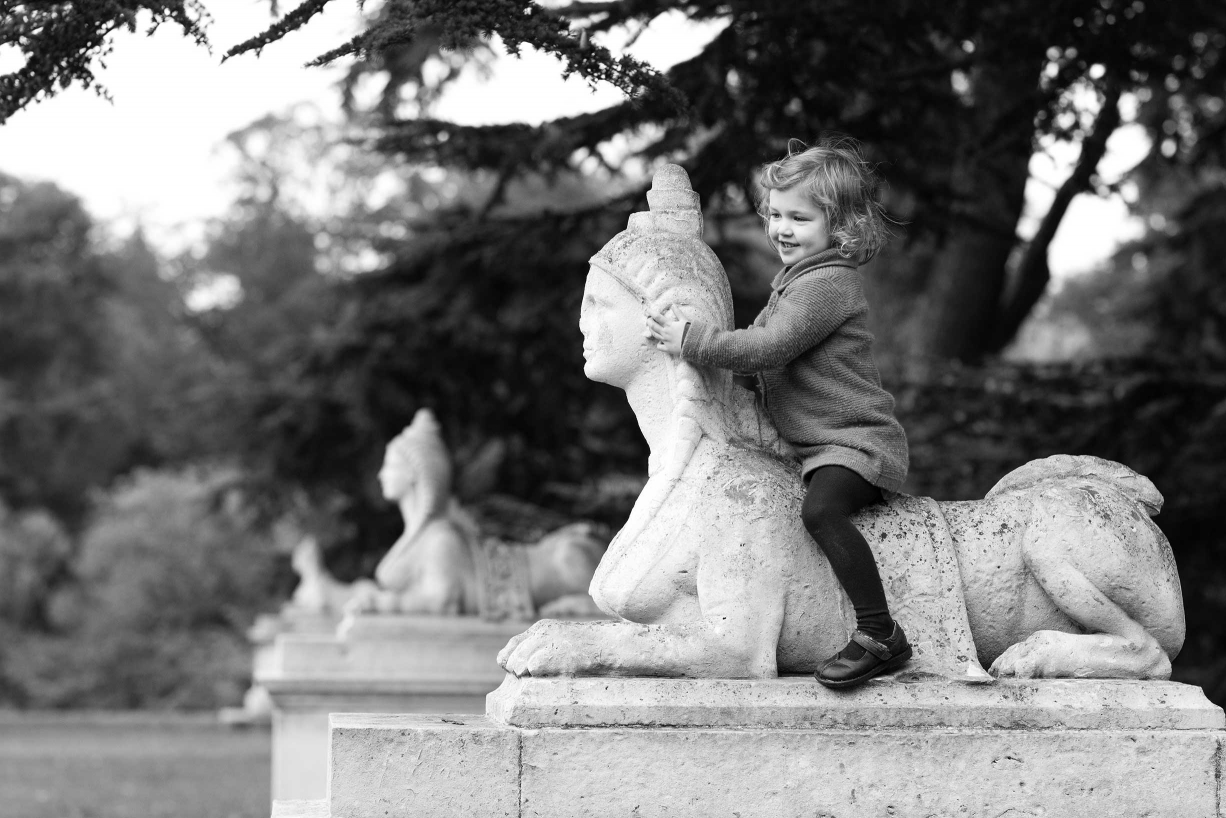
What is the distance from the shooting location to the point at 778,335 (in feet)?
14.2

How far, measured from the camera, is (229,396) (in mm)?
15891

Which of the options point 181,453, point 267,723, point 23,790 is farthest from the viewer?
point 181,453

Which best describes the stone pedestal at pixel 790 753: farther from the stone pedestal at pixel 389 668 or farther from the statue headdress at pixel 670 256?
the stone pedestal at pixel 389 668

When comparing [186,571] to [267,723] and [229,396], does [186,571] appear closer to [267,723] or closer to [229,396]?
[267,723]

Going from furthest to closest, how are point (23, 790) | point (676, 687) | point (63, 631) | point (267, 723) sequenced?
point (63, 631)
point (267, 723)
point (23, 790)
point (676, 687)

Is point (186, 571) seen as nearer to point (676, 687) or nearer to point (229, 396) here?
point (229, 396)

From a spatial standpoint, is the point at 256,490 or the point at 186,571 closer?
the point at 256,490

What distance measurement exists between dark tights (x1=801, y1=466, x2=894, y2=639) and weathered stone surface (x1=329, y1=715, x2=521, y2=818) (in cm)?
96

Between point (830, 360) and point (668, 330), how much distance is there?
45cm

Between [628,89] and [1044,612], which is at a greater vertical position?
[628,89]

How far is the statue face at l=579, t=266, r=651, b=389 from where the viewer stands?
14.8 ft

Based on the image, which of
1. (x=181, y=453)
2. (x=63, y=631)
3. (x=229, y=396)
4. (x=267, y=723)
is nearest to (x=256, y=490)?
(x=229, y=396)

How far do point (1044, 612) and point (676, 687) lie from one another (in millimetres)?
1131

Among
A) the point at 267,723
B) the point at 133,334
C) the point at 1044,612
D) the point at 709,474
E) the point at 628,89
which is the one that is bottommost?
the point at 267,723
